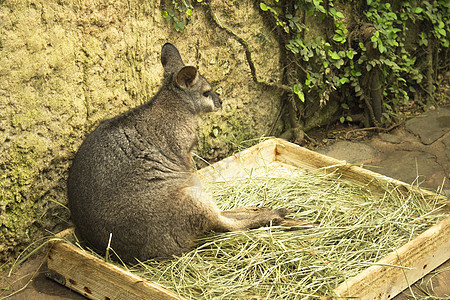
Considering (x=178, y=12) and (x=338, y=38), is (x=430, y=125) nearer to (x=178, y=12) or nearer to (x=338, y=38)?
(x=338, y=38)

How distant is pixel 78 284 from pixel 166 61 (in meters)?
1.79

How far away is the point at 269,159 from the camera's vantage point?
567 cm

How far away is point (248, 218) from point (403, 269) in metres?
1.17

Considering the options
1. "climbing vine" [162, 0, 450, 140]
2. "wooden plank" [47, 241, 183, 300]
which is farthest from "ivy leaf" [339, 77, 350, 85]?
"wooden plank" [47, 241, 183, 300]

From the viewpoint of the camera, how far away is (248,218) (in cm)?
430

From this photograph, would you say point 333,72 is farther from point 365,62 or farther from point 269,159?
point 269,159

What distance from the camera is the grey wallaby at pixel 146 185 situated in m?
3.81

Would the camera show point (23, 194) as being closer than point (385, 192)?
Yes

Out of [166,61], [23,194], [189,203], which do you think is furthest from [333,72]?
[23,194]

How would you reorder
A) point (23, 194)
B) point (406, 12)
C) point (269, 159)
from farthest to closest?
point (406, 12)
point (269, 159)
point (23, 194)

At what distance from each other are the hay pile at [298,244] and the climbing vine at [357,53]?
60.6 inches

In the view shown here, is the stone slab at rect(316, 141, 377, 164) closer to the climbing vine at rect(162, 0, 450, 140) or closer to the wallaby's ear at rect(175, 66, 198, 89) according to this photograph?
the climbing vine at rect(162, 0, 450, 140)

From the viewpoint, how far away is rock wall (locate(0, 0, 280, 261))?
4.12 metres

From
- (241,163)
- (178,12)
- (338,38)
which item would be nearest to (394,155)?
(338,38)
